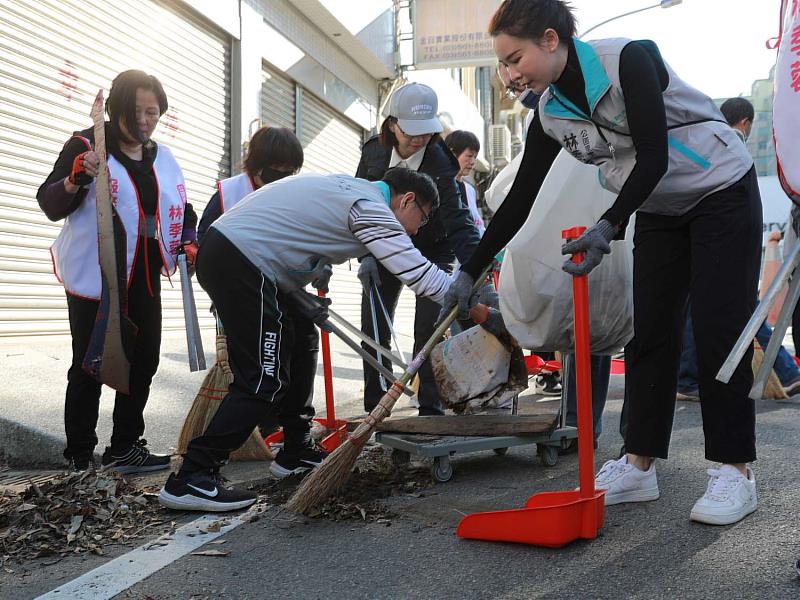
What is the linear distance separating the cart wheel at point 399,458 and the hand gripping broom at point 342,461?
0.60 metres

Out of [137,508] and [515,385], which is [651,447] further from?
[137,508]

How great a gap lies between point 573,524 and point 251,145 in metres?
2.55

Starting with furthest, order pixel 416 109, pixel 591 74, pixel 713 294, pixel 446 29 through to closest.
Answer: pixel 446 29
pixel 416 109
pixel 713 294
pixel 591 74

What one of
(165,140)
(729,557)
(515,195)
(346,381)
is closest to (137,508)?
(515,195)

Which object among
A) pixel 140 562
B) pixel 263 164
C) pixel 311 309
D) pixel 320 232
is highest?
pixel 263 164

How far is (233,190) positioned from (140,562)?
2.19 meters

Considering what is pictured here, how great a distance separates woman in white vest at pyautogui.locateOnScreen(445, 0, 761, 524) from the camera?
8.14ft

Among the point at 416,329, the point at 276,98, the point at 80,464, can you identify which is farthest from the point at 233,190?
the point at 276,98

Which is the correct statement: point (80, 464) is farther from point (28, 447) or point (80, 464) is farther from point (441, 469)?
point (441, 469)

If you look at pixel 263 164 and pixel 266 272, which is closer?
pixel 266 272

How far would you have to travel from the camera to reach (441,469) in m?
3.44

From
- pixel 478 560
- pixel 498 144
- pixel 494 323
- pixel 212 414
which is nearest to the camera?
pixel 478 560

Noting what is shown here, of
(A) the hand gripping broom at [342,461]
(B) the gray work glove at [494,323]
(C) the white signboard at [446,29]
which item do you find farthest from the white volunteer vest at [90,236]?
(C) the white signboard at [446,29]

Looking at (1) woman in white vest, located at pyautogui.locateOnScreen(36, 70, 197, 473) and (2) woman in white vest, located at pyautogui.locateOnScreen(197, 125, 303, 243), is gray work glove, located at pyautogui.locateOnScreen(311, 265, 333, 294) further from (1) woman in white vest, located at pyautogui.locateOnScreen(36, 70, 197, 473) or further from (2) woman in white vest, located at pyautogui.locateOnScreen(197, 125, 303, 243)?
(1) woman in white vest, located at pyautogui.locateOnScreen(36, 70, 197, 473)
